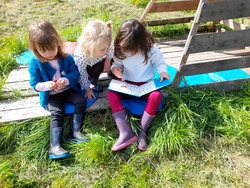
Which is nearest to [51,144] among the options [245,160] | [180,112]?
[180,112]

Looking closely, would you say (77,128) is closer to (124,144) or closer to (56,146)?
(56,146)

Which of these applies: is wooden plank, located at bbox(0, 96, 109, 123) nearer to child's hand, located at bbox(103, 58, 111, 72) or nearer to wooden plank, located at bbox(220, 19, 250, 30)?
child's hand, located at bbox(103, 58, 111, 72)

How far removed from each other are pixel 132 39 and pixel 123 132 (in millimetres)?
921

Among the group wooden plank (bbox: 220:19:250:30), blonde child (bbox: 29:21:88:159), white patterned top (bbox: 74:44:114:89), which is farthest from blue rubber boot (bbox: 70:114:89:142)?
wooden plank (bbox: 220:19:250:30)

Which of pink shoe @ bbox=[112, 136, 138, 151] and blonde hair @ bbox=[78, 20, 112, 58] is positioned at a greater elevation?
blonde hair @ bbox=[78, 20, 112, 58]

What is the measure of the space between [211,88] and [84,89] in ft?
4.89

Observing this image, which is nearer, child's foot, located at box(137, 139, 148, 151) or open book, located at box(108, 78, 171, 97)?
child's foot, located at box(137, 139, 148, 151)

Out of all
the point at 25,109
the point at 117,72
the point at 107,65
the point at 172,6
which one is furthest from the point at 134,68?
the point at 172,6

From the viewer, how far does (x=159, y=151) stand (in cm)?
249

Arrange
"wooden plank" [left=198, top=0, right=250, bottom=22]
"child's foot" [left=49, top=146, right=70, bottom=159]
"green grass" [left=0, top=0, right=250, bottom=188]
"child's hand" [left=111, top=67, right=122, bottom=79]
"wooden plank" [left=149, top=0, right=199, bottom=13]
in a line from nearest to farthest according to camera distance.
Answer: "green grass" [left=0, top=0, right=250, bottom=188]
"child's foot" [left=49, top=146, right=70, bottom=159]
"wooden plank" [left=198, top=0, right=250, bottom=22]
"child's hand" [left=111, top=67, right=122, bottom=79]
"wooden plank" [left=149, top=0, right=199, bottom=13]

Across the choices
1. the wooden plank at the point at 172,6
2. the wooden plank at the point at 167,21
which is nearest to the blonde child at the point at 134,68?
the wooden plank at the point at 172,6

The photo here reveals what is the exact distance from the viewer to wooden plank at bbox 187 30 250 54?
2.65 meters

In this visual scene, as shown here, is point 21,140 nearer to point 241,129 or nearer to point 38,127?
point 38,127

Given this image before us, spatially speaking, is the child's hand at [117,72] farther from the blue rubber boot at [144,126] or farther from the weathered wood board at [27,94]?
the blue rubber boot at [144,126]
